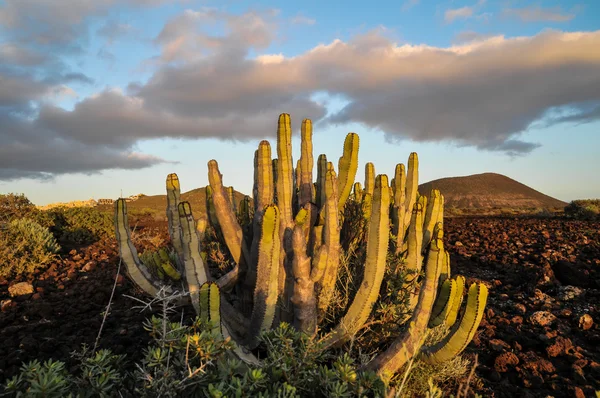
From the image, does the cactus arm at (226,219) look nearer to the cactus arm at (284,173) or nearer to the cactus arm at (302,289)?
the cactus arm at (284,173)

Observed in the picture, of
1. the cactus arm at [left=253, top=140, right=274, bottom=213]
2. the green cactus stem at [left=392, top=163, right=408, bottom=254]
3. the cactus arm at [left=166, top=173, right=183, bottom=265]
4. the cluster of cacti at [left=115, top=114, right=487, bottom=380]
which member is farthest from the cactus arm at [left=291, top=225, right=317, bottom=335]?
the green cactus stem at [left=392, top=163, right=408, bottom=254]

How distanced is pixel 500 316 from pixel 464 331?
3.01 meters

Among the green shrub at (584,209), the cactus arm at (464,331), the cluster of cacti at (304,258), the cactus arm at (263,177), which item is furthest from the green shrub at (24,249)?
the green shrub at (584,209)

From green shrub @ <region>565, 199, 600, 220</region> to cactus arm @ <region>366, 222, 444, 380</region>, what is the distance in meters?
18.9

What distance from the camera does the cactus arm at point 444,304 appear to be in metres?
4.44

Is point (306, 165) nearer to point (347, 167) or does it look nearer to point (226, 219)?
point (347, 167)

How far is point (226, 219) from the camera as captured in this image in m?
4.79

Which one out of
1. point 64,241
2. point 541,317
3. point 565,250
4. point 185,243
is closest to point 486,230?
point 565,250

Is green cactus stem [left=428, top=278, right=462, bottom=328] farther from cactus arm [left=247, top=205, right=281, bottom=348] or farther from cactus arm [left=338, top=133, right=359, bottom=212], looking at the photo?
cactus arm [left=247, top=205, right=281, bottom=348]

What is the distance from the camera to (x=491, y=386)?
4531mm

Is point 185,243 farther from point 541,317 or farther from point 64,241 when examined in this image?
point 64,241

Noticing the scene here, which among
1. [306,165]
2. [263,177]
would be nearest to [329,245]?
[263,177]

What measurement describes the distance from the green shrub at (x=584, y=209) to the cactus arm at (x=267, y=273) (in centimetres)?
1984

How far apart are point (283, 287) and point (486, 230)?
40.1 feet
